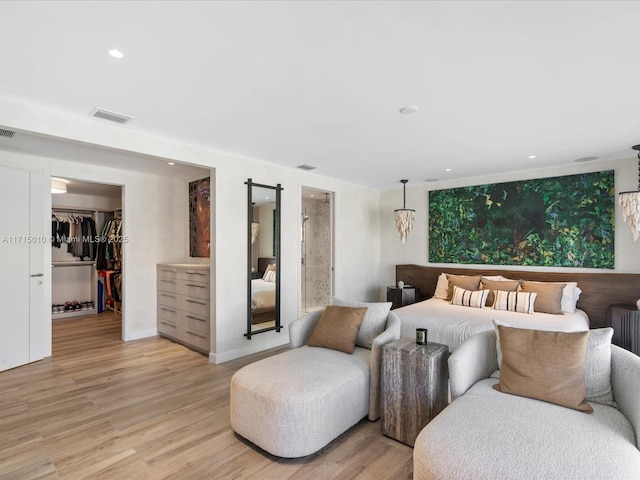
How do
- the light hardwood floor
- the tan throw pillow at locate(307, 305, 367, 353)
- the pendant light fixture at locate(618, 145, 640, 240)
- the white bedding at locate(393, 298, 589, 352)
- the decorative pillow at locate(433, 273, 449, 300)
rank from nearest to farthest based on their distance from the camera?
the light hardwood floor, the tan throw pillow at locate(307, 305, 367, 353), the white bedding at locate(393, 298, 589, 352), the pendant light fixture at locate(618, 145, 640, 240), the decorative pillow at locate(433, 273, 449, 300)

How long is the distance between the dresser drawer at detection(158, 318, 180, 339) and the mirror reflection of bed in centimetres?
128

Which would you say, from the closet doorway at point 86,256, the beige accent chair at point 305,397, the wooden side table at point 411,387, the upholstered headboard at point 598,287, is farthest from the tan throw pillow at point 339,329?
the closet doorway at point 86,256

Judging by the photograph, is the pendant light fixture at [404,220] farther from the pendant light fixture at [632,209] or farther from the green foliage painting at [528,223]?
the pendant light fixture at [632,209]

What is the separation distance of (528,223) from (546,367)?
3.46 meters

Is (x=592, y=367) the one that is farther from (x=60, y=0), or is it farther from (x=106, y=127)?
(x=106, y=127)

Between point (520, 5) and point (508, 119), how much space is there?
160 cm

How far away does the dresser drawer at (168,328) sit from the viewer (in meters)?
4.88

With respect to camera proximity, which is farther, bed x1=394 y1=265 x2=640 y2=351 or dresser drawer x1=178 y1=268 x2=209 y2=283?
dresser drawer x1=178 y1=268 x2=209 y2=283

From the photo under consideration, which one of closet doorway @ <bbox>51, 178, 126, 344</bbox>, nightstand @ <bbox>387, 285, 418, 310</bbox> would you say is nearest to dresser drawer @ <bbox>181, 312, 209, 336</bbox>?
closet doorway @ <bbox>51, 178, 126, 344</bbox>

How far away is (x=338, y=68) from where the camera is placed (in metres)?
2.14

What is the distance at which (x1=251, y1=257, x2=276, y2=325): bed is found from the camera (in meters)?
4.39

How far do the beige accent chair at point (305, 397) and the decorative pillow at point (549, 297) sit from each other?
244cm

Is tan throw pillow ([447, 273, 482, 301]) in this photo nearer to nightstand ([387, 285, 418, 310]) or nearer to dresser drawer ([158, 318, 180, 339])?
nightstand ([387, 285, 418, 310])

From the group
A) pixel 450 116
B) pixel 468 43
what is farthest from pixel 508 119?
pixel 468 43
